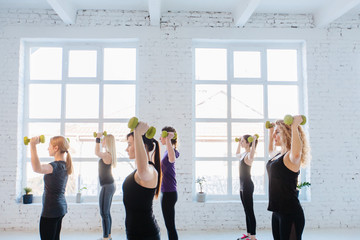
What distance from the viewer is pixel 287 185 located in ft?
8.13

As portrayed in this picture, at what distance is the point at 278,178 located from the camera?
8.24 feet

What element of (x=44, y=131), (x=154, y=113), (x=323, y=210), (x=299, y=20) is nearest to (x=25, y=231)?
(x=44, y=131)

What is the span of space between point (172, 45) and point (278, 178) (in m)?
3.27

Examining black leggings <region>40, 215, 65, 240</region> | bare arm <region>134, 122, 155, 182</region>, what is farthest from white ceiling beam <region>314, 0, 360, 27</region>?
black leggings <region>40, 215, 65, 240</region>

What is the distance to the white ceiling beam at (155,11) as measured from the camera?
4.32 m

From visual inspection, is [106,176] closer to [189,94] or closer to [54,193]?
[54,193]

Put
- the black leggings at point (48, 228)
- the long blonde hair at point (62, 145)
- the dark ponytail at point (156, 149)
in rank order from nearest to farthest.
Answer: the dark ponytail at point (156, 149) < the black leggings at point (48, 228) < the long blonde hair at point (62, 145)

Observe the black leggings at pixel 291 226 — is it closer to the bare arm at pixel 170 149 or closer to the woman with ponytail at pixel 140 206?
the woman with ponytail at pixel 140 206

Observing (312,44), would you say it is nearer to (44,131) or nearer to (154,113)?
(154,113)

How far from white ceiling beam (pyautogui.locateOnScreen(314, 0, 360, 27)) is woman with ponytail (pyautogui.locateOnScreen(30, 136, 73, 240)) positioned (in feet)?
14.7

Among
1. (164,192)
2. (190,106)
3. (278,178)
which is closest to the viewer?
(278,178)

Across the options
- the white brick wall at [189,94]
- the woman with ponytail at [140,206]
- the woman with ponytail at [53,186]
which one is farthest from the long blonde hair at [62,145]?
the white brick wall at [189,94]

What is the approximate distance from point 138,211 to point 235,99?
12.6ft

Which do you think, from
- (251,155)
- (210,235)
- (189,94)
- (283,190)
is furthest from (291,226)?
(189,94)
